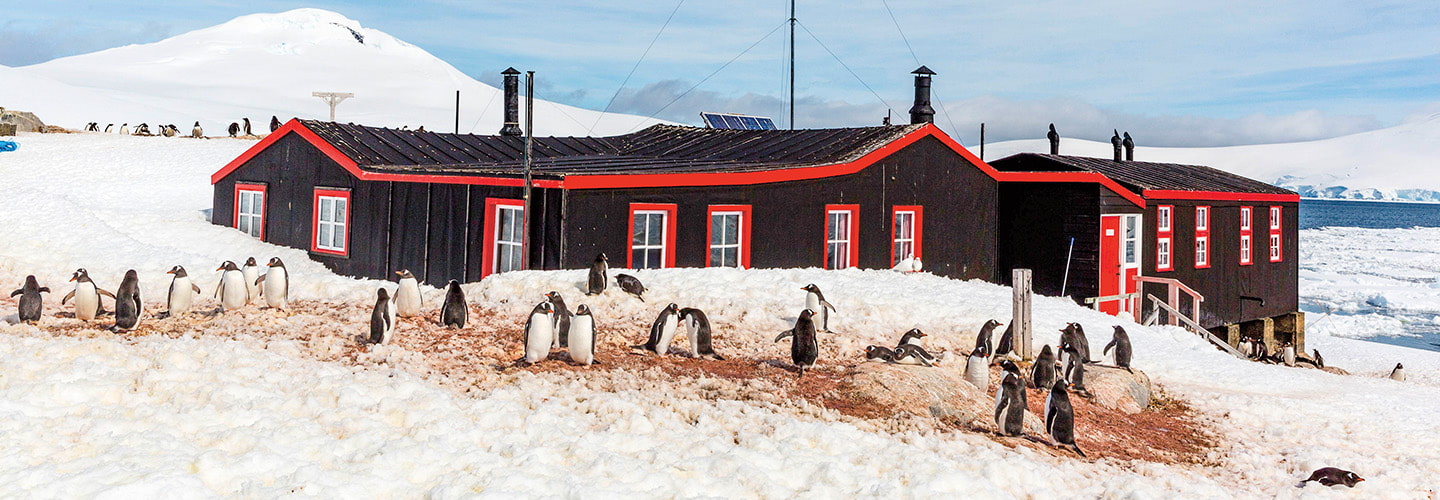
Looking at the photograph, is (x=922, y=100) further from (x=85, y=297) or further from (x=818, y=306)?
(x=85, y=297)

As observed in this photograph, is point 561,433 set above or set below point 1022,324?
below

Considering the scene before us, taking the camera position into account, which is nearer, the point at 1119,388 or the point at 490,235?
Result: the point at 1119,388

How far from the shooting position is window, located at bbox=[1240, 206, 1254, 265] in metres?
28.8

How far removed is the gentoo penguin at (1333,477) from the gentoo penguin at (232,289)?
13453 millimetres

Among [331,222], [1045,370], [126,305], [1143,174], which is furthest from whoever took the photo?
[1143,174]

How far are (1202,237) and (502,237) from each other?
1886cm

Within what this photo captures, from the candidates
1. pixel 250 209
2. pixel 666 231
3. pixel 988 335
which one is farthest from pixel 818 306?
pixel 250 209

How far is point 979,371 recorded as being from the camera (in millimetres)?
12172

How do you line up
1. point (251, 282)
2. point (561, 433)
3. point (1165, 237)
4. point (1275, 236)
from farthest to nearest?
1. point (1275, 236)
2. point (1165, 237)
3. point (251, 282)
4. point (561, 433)

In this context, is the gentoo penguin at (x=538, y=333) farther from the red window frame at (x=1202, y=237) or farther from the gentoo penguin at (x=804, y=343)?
the red window frame at (x=1202, y=237)

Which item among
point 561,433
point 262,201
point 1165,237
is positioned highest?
point 262,201

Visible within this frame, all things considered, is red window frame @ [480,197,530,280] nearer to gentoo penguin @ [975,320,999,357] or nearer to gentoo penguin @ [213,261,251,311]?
gentoo penguin @ [213,261,251,311]

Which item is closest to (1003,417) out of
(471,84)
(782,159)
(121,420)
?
(121,420)

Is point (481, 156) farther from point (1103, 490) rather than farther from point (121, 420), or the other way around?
point (1103, 490)
